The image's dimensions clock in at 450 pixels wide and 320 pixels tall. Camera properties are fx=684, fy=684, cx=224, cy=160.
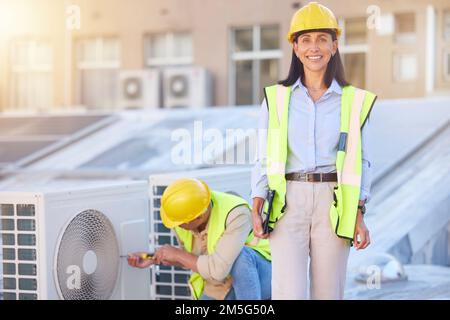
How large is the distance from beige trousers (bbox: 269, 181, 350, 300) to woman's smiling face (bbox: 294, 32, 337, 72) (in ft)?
1.40

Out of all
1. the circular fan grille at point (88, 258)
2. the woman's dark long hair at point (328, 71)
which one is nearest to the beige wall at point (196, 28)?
the circular fan grille at point (88, 258)

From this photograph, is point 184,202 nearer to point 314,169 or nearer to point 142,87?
point 314,169

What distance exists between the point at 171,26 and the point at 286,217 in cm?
1156

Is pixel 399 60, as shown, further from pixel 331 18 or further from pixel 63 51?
pixel 331 18

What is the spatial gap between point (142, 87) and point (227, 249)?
10.7 m

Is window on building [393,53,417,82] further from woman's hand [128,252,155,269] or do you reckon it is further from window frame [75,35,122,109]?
woman's hand [128,252,155,269]

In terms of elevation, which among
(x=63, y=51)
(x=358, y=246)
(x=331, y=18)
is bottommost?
(x=358, y=246)

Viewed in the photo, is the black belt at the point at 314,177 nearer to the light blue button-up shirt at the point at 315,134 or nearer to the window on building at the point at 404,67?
the light blue button-up shirt at the point at 315,134

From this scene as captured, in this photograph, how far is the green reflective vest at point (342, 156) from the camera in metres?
2.32

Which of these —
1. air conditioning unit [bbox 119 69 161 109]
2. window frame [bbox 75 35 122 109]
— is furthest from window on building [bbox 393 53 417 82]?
window frame [bbox 75 35 122 109]

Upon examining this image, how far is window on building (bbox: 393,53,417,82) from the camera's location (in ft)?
36.6

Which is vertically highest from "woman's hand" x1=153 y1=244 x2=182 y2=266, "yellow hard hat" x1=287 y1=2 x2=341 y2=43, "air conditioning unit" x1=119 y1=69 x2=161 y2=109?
"air conditioning unit" x1=119 y1=69 x2=161 y2=109

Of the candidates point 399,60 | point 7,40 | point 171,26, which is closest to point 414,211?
point 399,60

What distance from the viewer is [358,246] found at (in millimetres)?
2354
